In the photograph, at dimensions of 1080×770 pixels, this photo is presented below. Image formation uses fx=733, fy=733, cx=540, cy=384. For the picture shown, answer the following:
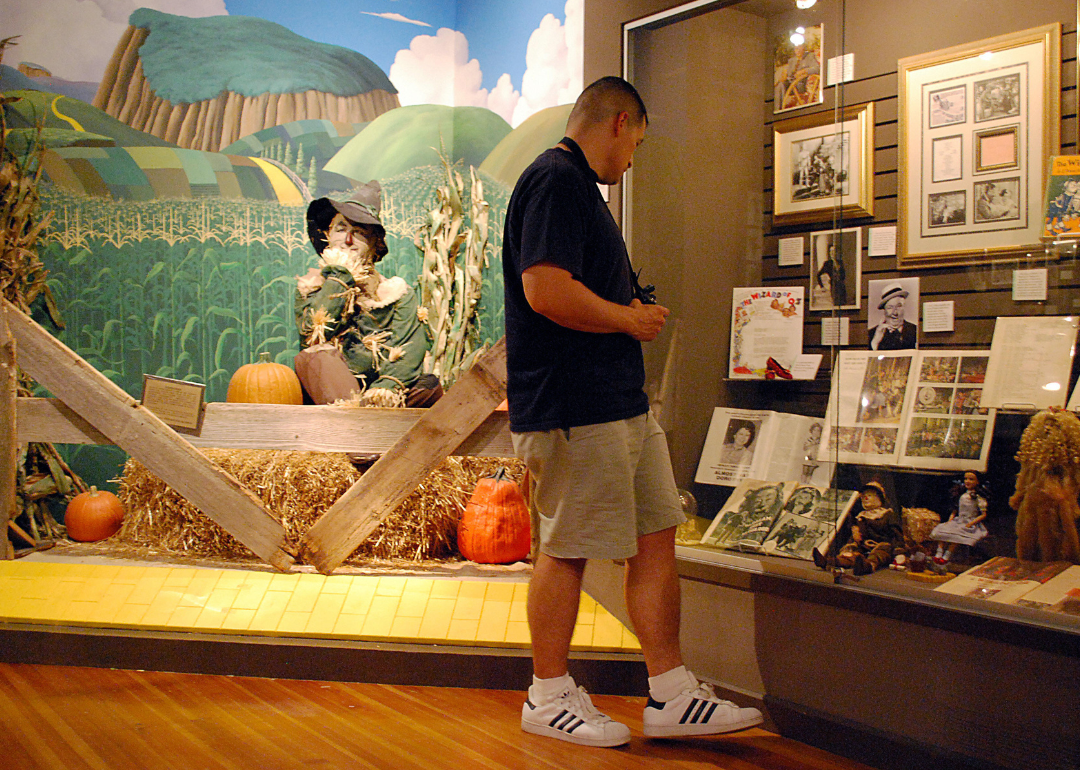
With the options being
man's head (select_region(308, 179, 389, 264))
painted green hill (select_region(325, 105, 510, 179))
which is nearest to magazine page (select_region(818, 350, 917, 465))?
man's head (select_region(308, 179, 389, 264))

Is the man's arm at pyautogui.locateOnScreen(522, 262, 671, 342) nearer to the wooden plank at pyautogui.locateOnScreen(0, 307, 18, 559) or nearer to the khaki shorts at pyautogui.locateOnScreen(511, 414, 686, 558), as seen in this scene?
the khaki shorts at pyautogui.locateOnScreen(511, 414, 686, 558)

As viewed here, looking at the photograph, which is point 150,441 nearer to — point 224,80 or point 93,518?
point 93,518

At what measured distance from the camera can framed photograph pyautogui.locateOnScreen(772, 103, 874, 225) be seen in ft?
7.32

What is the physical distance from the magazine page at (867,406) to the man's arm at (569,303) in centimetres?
89

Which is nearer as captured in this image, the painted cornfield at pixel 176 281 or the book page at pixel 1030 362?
the book page at pixel 1030 362

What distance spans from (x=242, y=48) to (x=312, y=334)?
1.89 m

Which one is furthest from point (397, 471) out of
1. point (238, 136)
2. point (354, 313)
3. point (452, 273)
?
point (238, 136)

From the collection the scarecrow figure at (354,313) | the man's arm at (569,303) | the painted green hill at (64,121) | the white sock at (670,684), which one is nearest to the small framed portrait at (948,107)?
the man's arm at (569,303)

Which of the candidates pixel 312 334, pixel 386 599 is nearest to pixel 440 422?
pixel 386 599

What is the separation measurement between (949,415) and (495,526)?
5.16 ft

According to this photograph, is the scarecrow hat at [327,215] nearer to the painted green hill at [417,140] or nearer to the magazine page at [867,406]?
the painted green hill at [417,140]

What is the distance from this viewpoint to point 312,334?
3.78 metres

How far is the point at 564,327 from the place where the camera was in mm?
1758

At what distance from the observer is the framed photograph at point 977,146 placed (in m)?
1.88
